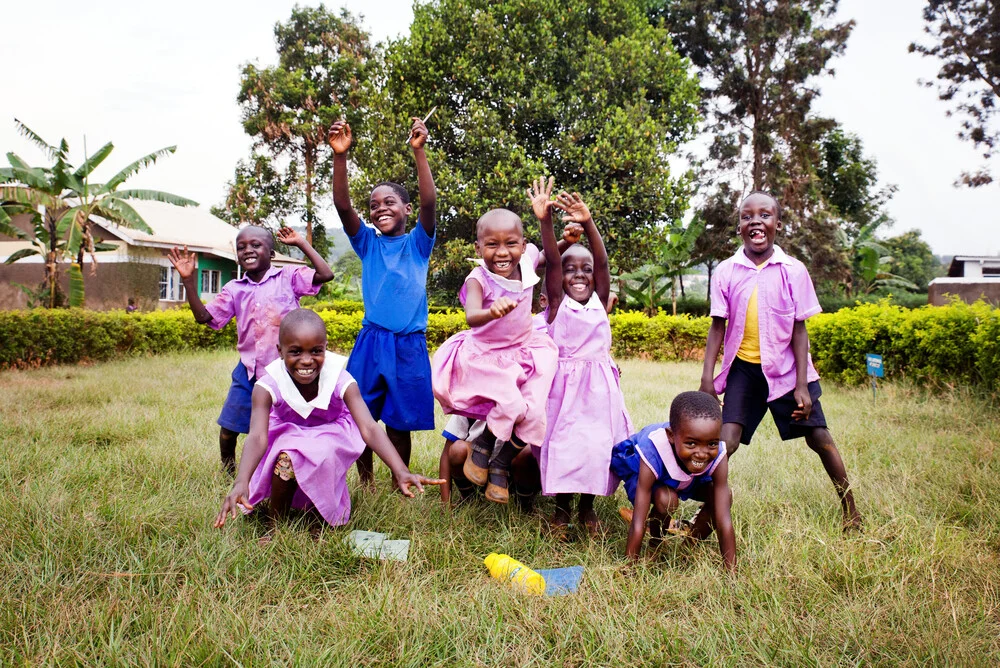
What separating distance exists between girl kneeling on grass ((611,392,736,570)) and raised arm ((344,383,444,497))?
920 mm

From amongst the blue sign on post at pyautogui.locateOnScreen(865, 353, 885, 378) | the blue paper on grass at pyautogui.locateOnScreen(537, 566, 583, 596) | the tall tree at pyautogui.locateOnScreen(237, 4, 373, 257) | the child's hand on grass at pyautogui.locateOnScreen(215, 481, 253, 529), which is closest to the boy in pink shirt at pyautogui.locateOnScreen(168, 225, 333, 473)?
the child's hand on grass at pyautogui.locateOnScreen(215, 481, 253, 529)

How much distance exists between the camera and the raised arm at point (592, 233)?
3.50 metres

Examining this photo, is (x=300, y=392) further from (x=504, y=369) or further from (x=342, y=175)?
(x=342, y=175)

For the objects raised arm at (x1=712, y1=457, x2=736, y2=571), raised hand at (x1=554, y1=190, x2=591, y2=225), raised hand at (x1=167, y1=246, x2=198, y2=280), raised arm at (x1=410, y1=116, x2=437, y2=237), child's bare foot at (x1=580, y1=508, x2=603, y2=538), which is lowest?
child's bare foot at (x1=580, y1=508, x2=603, y2=538)

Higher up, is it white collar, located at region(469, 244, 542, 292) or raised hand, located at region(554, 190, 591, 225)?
raised hand, located at region(554, 190, 591, 225)

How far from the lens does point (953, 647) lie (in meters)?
2.26

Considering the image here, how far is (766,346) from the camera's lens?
12.0 feet

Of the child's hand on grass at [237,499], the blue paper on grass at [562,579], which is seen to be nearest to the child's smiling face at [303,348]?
the child's hand on grass at [237,499]

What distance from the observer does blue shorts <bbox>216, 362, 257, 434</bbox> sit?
4.24 m

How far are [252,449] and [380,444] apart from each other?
1.94ft

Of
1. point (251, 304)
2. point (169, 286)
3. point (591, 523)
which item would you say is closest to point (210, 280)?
point (169, 286)

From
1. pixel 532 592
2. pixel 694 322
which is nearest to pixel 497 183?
pixel 694 322

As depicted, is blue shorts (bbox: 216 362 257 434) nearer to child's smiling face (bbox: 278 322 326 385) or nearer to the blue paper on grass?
child's smiling face (bbox: 278 322 326 385)

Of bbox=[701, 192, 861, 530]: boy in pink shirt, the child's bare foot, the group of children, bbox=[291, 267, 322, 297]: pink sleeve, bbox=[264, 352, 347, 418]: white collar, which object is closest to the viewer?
the group of children
